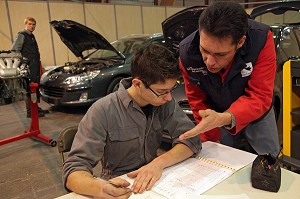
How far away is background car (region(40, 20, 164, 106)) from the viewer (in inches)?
167

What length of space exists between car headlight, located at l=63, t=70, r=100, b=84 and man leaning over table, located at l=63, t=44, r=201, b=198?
3059mm

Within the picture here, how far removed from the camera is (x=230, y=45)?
1128 mm

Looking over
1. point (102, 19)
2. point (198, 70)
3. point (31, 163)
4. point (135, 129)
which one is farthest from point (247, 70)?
point (102, 19)

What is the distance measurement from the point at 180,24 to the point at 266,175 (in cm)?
176

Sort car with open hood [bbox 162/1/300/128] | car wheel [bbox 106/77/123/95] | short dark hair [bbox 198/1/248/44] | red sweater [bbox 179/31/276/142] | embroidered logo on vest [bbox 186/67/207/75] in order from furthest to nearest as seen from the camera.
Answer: car wheel [bbox 106/77/123/95] → car with open hood [bbox 162/1/300/128] → embroidered logo on vest [bbox 186/67/207/75] → red sweater [bbox 179/31/276/142] → short dark hair [bbox 198/1/248/44]

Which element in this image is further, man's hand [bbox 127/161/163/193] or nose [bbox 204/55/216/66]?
nose [bbox 204/55/216/66]

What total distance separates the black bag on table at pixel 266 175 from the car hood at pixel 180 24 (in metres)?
1.27

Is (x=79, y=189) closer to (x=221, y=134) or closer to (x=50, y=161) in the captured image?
(x=221, y=134)

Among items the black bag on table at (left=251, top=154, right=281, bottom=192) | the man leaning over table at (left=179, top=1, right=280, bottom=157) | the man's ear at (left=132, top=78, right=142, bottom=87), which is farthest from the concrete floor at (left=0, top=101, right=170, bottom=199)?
the black bag on table at (left=251, top=154, right=281, bottom=192)

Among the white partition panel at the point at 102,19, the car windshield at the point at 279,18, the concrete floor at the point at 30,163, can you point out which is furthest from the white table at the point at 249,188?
the white partition panel at the point at 102,19

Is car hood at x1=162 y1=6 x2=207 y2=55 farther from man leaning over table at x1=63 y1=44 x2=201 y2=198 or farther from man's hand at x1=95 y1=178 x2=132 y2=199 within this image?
man's hand at x1=95 y1=178 x2=132 y2=199

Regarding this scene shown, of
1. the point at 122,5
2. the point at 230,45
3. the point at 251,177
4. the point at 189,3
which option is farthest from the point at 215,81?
the point at 189,3

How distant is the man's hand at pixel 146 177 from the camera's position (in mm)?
1027

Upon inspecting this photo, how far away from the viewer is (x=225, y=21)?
107 centimetres
